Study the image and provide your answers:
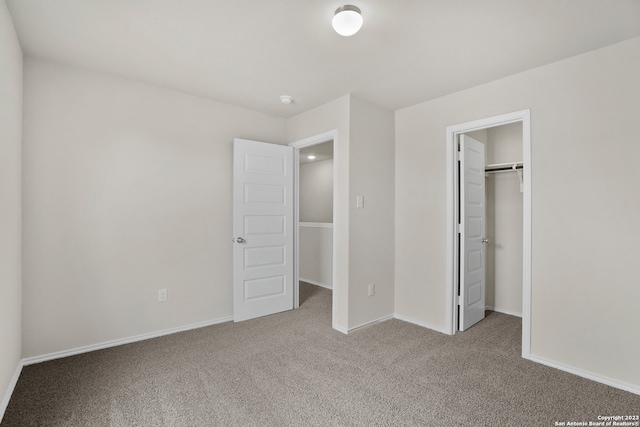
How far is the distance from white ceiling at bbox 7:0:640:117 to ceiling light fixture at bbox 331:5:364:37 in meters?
0.05

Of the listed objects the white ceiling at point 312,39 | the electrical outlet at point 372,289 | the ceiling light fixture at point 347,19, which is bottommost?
the electrical outlet at point 372,289

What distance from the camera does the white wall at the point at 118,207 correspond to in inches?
99.5

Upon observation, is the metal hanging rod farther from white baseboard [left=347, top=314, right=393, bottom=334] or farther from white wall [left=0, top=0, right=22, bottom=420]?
white wall [left=0, top=0, right=22, bottom=420]

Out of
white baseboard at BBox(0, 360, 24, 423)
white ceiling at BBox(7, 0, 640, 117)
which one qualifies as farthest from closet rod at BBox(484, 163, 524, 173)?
white baseboard at BBox(0, 360, 24, 423)

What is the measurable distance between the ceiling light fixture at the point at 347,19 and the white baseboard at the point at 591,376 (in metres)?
2.80

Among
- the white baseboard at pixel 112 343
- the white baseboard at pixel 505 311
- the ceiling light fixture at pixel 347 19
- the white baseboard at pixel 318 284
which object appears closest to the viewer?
the ceiling light fixture at pixel 347 19

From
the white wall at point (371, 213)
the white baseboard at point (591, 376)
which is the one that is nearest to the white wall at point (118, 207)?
the white wall at point (371, 213)

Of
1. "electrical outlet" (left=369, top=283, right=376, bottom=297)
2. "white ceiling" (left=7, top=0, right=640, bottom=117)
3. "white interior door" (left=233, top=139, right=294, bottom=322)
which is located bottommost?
"electrical outlet" (left=369, top=283, right=376, bottom=297)

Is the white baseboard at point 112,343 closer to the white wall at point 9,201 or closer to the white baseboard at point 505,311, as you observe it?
the white wall at point 9,201

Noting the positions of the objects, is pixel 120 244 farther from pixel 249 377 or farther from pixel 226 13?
pixel 226 13

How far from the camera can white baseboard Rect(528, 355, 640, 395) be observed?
2.16 m

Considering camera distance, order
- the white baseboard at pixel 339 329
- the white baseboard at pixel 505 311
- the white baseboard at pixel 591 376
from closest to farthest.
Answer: the white baseboard at pixel 591 376 → the white baseboard at pixel 339 329 → the white baseboard at pixel 505 311

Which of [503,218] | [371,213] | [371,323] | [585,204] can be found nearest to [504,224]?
[503,218]

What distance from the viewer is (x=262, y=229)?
3.68 metres
